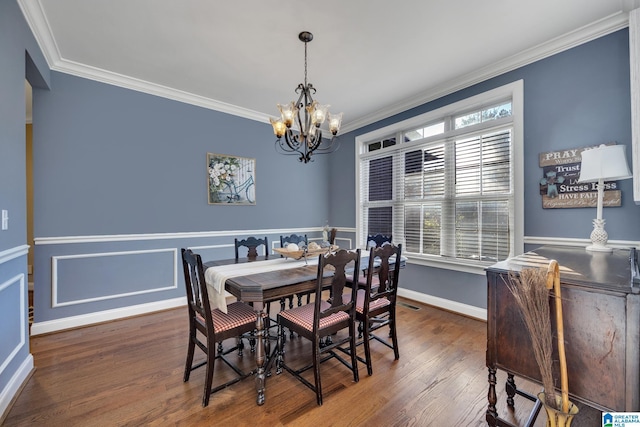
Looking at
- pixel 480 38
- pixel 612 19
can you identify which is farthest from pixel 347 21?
pixel 612 19

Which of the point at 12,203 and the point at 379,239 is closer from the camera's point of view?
the point at 12,203

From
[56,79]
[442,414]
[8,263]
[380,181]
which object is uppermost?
[56,79]

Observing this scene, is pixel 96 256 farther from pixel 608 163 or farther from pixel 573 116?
pixel 573 116

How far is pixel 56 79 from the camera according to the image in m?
2.82

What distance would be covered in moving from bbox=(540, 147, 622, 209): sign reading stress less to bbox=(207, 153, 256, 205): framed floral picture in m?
3.61

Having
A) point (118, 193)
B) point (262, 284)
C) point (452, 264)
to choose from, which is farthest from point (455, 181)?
point (118, 193)

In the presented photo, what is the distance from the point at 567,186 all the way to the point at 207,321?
10.6ft

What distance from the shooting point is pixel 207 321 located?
174 cm

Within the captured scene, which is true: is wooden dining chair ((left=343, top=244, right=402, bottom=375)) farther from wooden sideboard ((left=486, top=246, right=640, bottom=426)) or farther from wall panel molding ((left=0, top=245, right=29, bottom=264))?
wall panel molding ((left=0, top=245, right=29, bottom=264))

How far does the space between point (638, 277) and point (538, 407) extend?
3.06 feet

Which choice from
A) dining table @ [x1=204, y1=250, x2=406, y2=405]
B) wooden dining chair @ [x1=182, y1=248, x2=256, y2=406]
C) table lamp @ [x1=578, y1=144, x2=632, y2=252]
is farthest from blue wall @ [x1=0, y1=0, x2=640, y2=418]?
dining table @ [x1=204, y1=250, x2=406, y2=405]

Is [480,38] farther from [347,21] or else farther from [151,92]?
[151,92]

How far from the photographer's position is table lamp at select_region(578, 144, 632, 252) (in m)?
1.83

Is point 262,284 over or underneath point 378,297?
over
